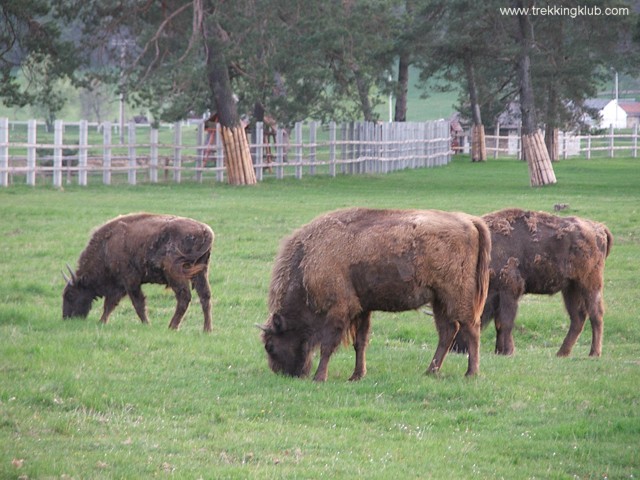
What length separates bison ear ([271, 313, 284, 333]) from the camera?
33.8 feet

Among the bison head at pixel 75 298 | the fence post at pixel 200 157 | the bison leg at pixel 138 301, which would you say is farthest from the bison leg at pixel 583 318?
the fence post at pixel 200 157

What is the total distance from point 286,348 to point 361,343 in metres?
0.72

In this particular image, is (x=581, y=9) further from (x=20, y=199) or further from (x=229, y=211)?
(x=20, y=199)

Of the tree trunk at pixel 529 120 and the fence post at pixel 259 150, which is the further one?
the fence post at pixel 259 150

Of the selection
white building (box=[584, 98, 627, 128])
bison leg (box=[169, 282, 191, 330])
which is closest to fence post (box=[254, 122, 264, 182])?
bison leg (box=[169, 282, 191, 330])

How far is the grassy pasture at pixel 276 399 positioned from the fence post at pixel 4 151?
1346 cm

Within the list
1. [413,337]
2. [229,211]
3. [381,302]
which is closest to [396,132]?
[229,211]

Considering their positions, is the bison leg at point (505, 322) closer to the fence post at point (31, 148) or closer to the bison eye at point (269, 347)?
the bison eye at point (269, 347)

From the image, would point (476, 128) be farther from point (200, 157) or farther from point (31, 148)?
point (31, 148)

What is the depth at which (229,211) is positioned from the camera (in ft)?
84.5

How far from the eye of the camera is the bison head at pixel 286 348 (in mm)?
Answer: 10328

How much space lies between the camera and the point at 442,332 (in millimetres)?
10133

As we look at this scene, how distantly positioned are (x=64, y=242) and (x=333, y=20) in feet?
59.1

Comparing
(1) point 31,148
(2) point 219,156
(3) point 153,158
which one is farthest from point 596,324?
(2) point 219,156
